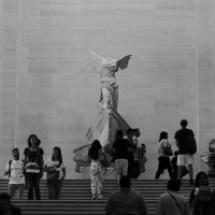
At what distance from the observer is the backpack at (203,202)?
12500 millimetres

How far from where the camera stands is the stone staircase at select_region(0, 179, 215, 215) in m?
14.9

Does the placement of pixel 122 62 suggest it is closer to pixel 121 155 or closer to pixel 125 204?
pixel 121 155

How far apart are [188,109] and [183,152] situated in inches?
300

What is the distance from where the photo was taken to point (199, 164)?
981 inches

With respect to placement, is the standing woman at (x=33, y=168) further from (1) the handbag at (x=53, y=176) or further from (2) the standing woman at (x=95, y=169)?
(2) the standing woman at (x=95, y=169)

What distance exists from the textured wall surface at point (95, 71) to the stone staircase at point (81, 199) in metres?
6.17

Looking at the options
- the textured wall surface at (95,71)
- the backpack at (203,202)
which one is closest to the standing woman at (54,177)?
the backpack at (203,202)

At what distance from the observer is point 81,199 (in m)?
16.7

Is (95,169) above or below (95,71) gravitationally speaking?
below

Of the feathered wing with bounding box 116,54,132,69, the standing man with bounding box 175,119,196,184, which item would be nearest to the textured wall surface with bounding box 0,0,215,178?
the feathered wing with bounding box 116,54,132,69

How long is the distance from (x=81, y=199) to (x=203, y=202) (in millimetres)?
4675

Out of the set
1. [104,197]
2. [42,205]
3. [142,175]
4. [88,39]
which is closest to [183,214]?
[42,205]

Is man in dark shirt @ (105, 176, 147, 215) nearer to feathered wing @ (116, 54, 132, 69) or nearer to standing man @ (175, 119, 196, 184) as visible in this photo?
standing man @ (175, 119, 196, 184)

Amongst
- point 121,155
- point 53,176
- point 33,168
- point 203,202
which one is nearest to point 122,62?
point 121,155
